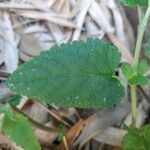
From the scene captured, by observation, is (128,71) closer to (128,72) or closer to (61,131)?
(128,72)

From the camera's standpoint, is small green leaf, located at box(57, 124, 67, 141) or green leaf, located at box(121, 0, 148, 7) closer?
green leaf, located at box(121, 0, 148, 7)

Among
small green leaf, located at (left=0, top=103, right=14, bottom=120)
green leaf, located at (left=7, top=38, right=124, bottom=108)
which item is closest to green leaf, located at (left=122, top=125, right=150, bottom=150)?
green leaf, located at (left=7, top=38, right=124, bottom=108)

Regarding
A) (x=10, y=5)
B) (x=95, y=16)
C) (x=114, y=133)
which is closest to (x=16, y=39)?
(x=10, y=5)

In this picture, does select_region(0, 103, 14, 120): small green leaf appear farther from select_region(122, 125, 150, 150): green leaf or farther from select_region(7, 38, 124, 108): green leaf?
select_region(122, 125, 150, 150): green leaf

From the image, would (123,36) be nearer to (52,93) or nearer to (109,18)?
(109,18)

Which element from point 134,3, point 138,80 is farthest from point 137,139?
point 134,3

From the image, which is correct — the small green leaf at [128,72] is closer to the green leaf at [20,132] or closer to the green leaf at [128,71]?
the green leaf at [128,71]
